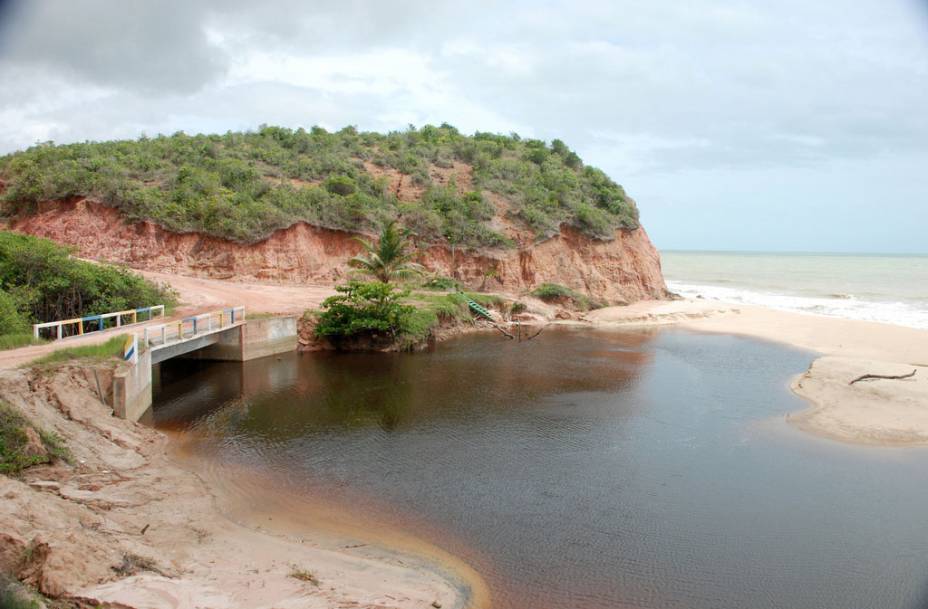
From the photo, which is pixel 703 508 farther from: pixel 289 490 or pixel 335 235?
pixel 335 235

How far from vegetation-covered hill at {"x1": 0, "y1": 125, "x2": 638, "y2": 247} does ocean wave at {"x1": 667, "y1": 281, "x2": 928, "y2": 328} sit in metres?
15.2

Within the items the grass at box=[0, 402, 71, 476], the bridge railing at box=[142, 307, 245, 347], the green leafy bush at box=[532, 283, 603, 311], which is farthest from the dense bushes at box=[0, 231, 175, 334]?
the green leafy bush at box=[532, 283, 603, 311]

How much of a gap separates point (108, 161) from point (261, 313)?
19.7 metres

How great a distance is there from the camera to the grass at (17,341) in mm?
17688

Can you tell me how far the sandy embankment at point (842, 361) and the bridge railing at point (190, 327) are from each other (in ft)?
68.7

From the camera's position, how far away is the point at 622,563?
35.2 ft

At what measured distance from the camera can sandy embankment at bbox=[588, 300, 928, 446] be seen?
18.7 metres

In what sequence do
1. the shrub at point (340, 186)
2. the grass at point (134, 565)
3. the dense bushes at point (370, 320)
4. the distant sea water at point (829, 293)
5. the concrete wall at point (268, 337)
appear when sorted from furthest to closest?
the distant sea water at point (829, 293) < the shrub at point (340, 186) < the dense bushes at point (370, 320) < the concrete wall at point (268, 337) < the grass at point (134, 565)

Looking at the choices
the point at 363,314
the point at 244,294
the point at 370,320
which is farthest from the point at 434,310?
the point at 244,294

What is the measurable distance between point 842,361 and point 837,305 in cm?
2924

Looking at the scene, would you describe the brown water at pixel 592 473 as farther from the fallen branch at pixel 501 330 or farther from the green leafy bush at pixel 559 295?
the green leafy bush at pixel 559 295

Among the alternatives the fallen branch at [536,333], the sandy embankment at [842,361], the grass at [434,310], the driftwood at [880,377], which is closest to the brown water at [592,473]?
the sandy embankment at [842,361]

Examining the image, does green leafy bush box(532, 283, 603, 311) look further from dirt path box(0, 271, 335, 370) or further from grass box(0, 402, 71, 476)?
grass box(0, 402, 71, 476)

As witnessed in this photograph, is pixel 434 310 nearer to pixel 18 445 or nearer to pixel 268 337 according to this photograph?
pixel 268 337
